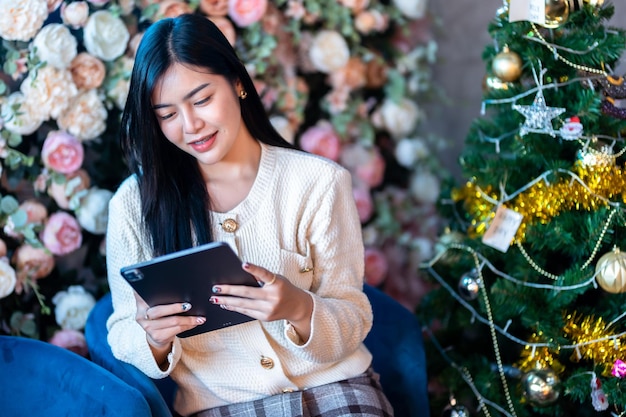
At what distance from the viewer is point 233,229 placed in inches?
59.9

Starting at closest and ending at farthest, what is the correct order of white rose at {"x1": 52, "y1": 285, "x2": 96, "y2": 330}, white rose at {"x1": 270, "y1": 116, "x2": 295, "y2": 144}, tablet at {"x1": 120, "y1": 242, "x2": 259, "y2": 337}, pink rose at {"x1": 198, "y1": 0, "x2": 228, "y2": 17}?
tablet at {"x1": 120, "y1": 242, "x2": 259, "y2": 337}, white rose at {"x1": 52, "y1": 285, "x2": 96, "y2": 330}, pink rose at {"x1": 198, "y1": 0, "x2": 228, "y2": 17}, white rose at {"x1": 270, "y1": 116, "x2": 295, "y2": 144}

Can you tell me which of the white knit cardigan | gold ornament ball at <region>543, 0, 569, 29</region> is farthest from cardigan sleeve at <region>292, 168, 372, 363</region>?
gold ornament ball at <region>543, 0, 569, 29</region>

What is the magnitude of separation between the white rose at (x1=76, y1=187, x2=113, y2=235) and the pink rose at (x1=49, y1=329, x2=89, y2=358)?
252 mm

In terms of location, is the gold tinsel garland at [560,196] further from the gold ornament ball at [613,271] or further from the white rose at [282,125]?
the white rose at [282,125]

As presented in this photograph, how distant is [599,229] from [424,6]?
105 centimetres

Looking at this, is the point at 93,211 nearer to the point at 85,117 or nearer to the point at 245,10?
the point at 85,117

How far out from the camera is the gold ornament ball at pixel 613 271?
1590 millimetres

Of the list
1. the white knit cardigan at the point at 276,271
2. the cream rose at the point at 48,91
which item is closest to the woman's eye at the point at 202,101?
the white knit cardigan at the point at 276,271

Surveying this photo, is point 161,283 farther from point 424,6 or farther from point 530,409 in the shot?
point 424,6

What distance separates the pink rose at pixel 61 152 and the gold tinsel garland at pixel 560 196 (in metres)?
0.95

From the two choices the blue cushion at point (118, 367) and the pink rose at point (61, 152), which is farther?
the pink rose at point (61, 152)

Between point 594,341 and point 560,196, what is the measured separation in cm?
32

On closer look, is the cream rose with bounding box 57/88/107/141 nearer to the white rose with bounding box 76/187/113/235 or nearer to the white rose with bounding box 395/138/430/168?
the white rose with bounding box 76/187/113/235

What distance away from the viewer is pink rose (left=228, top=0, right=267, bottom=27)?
204 cm
